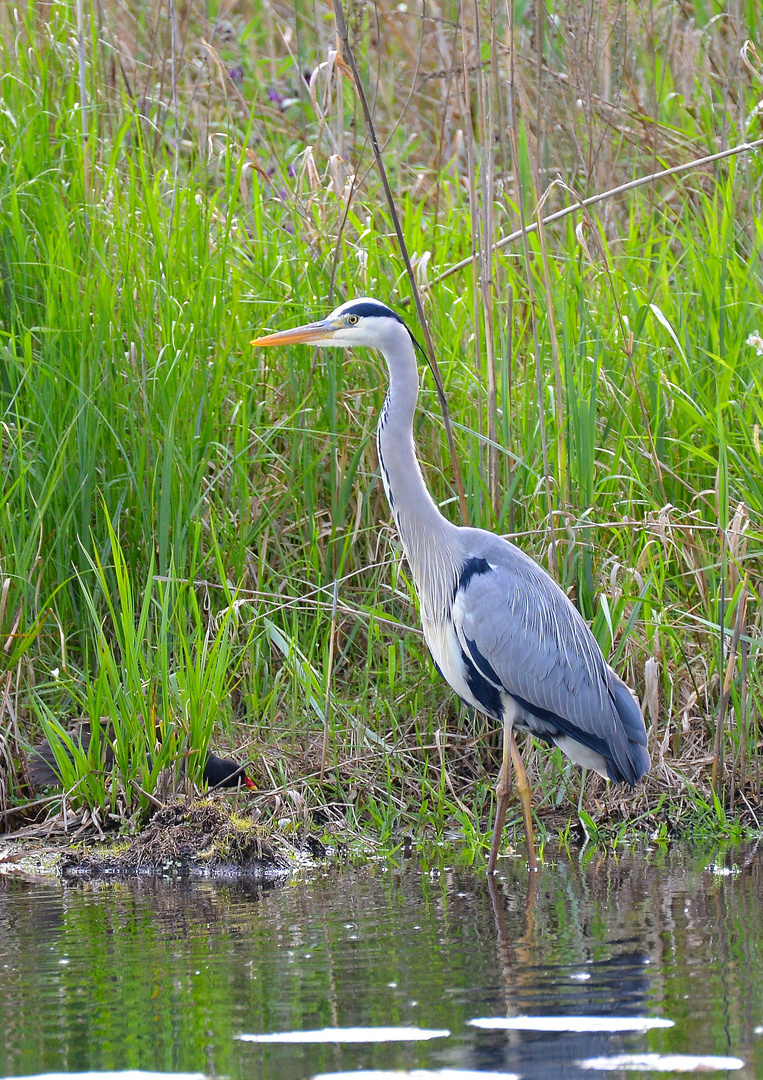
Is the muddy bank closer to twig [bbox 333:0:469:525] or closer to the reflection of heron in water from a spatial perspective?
the reflection of heron in water

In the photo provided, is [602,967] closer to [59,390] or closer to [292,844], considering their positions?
[292,844]

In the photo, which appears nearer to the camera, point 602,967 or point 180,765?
point 602,967

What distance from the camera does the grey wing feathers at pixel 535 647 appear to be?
4.15 meters

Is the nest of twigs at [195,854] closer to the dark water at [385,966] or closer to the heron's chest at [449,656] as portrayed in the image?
the dark water at [385,966]

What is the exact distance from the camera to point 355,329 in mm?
4262

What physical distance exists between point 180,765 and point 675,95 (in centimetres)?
415

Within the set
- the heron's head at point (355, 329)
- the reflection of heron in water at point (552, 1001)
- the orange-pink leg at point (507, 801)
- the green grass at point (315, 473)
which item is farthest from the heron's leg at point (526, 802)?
the heron's head at point (355, 329)

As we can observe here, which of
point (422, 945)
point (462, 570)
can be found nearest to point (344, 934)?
point (422, 945)

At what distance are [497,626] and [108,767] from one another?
1.36 meters

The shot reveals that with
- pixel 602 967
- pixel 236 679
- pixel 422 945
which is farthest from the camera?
pixel 236 679

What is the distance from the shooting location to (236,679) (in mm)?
4863

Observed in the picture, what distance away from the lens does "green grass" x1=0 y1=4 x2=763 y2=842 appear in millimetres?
4371

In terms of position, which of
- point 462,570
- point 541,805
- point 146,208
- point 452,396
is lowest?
point 541,805

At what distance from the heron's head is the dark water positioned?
1.64 metres
